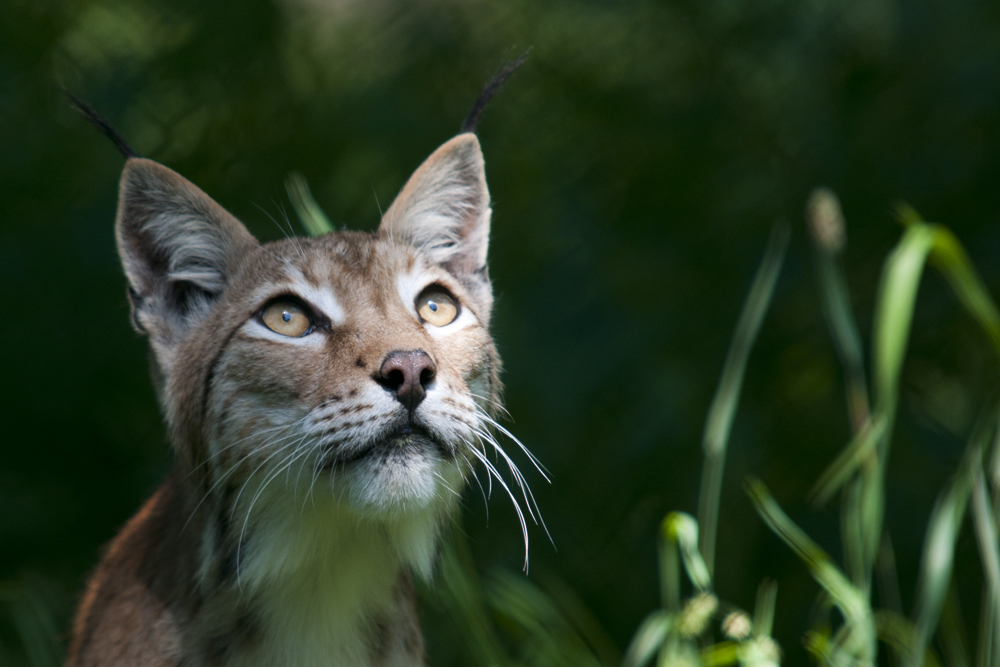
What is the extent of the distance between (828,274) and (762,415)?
177 centimetres

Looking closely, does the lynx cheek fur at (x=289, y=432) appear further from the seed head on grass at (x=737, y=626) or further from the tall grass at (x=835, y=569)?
the seed head on grass at (x=737, y=626)

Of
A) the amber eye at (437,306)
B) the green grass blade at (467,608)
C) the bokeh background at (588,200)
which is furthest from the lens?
the bokeh background at (588,200)

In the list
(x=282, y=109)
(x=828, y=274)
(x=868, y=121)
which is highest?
(x=282, y=109)

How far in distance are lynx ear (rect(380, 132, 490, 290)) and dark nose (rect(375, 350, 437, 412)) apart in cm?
82

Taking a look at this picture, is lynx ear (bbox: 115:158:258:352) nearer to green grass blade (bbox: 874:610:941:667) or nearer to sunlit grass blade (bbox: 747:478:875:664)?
sunlit grass blade (bbox: 747:478:875:664)

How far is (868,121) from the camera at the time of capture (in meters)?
4.59

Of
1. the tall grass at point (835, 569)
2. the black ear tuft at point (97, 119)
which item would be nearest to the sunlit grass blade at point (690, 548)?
the tall grass at point (835, 569)

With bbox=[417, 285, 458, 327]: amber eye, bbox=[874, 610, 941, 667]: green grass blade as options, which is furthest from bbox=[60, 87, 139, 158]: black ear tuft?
bbox=[874, 610, 941, 667]: green grass blade

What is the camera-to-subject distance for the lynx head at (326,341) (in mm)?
2299

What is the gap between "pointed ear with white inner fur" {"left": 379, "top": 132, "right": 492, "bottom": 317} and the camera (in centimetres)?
301

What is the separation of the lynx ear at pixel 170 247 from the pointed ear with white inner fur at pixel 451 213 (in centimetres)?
51

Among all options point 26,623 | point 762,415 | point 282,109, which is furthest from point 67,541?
point 762,415

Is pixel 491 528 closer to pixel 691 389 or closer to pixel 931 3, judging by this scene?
pixel 691 389

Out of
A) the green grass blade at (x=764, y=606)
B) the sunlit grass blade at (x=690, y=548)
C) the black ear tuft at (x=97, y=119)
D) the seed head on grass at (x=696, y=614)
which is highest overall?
the black ear tuft at (x=97, y=119)
